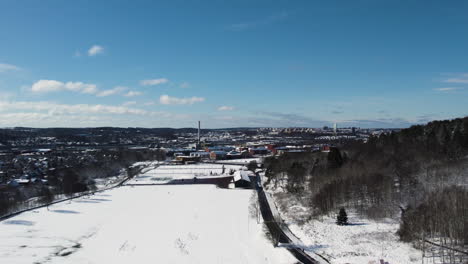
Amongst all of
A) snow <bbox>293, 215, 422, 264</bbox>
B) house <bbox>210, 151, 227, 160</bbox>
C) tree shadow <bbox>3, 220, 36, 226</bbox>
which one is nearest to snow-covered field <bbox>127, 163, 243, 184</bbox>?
house <bbox>210, 151, 227, 160</bbox>

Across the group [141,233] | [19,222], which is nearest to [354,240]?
[141,233]

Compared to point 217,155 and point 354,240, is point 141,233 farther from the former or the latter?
point 217,155

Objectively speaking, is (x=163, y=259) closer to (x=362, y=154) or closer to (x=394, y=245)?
(x=394, y=245)

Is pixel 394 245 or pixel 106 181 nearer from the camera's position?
pixel 394 245

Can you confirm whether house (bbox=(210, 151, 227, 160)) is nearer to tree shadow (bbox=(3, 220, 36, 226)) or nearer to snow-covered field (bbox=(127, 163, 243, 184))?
snow-covered field (bbox=(127, 163, 243, 184))

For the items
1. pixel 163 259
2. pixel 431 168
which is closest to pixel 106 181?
pixel 163 259

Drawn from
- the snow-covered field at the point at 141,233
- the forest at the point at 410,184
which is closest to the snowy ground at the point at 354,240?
the forest at the point at 410,184

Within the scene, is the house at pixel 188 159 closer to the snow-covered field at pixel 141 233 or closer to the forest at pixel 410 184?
the forest at pixel 410 184
